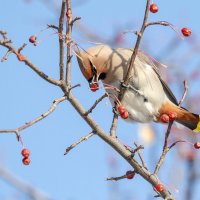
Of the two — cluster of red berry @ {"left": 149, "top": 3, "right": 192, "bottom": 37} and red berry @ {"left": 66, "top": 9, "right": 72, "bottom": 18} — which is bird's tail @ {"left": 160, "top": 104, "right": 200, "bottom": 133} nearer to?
cluster of red berry @ {"left": 149, "top": 3, "right": 192, "bottom": 37}

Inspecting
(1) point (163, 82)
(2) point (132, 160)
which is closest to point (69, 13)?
(2) point (132, 160)

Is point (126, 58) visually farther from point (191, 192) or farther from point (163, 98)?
point (191, 192)

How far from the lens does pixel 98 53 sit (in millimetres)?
4102

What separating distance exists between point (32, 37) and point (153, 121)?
2.26 m

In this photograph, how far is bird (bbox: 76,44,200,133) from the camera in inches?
159

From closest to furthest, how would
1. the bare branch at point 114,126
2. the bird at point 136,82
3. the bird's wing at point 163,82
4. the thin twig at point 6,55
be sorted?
the thin twig at point 6,55 < the bare branch at point 114,126 < the bird at point 136,82 < the bird's wing at point 163,82

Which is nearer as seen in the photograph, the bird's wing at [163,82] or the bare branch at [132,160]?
the bare branch at [132,160]

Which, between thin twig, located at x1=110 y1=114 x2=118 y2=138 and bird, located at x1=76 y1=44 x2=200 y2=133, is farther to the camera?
bird, located at x1=76 y1=44 x2=200 y2=133

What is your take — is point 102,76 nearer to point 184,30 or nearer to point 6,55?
point 184,30

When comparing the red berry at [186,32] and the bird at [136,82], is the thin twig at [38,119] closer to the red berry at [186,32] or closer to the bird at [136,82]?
the red berry at [186,32]

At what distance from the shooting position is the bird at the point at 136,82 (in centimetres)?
405

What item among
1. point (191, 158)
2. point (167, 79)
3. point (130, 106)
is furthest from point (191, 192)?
point (167, 79)

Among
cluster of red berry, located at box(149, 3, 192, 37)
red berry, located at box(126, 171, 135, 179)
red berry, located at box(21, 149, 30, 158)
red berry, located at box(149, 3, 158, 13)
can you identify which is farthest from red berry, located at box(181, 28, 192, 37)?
red berry, located at box(21, 149, 30, 158)

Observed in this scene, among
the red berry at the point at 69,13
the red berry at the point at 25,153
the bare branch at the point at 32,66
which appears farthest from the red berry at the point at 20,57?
the red berry at the point at 25,153
